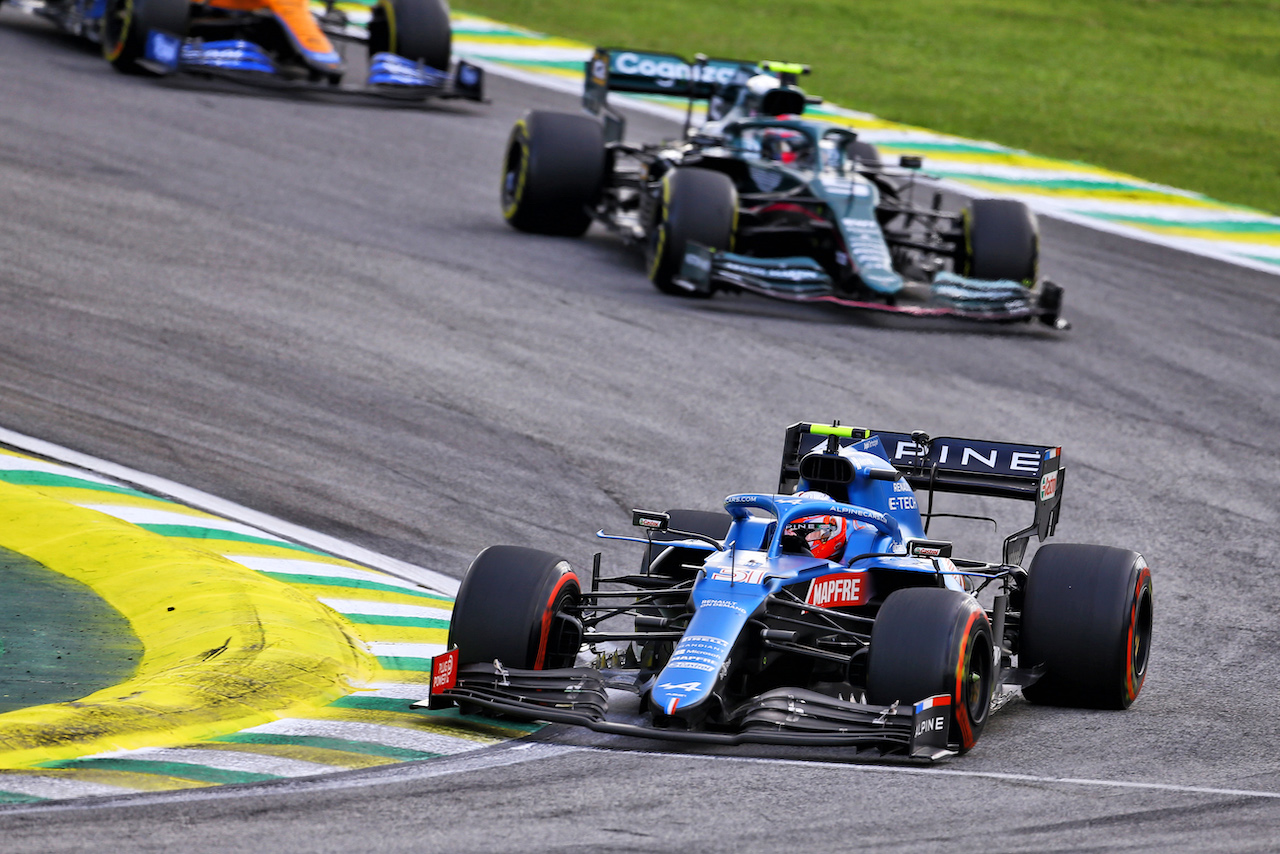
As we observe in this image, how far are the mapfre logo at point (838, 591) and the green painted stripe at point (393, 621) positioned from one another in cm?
232

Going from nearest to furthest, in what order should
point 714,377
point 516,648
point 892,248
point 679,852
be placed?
point 679,852 < point 516,648 < point 714,377 < point 892,248

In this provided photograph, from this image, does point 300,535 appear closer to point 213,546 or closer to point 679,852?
point 213,546

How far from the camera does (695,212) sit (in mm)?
16141

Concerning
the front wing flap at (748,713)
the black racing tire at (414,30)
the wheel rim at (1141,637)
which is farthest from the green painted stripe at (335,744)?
the black racing tire at (414,30)

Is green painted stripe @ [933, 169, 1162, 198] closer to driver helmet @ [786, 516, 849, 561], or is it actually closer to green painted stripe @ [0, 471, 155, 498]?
green painted stripe @ [0, 471, 155, 498]

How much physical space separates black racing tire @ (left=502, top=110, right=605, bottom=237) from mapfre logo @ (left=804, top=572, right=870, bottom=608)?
35.7ft

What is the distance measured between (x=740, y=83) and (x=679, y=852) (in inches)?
526

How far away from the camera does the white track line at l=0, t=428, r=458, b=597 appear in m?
10.3

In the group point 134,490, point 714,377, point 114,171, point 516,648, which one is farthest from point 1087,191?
point 516,648

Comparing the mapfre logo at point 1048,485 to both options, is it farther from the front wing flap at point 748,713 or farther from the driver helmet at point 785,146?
the driver helmet at point 785,146

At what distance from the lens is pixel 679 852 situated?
5867mm

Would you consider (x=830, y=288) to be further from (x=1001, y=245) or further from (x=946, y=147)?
(x=946, y=147)

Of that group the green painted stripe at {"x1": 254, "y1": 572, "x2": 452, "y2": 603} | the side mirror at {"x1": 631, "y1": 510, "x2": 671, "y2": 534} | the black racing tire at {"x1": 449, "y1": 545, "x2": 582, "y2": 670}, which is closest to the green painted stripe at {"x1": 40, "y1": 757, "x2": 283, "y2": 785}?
the black racing tire at {"x1": 449, "y1": 545, "x2": 582, "y2": 670}

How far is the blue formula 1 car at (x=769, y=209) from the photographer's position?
16.4 metres
